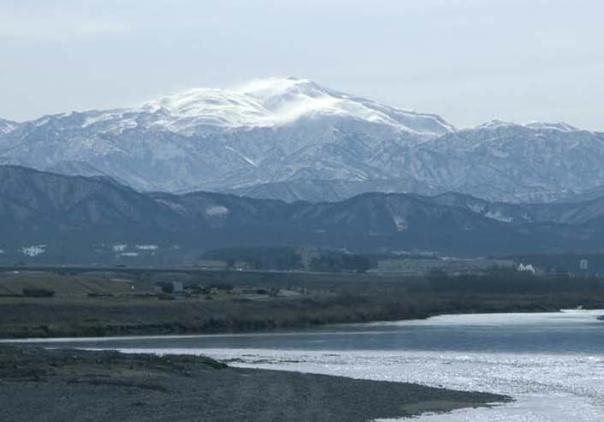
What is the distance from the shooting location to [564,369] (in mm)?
66750

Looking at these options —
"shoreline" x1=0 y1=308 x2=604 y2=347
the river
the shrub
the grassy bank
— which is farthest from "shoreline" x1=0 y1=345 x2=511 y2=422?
the shrub

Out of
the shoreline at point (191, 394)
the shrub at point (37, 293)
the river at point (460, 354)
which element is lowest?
the shoreline at point (191, 394)

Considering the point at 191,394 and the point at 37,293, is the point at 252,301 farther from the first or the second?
the point at 191,394

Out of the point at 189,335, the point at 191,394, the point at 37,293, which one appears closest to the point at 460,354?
the point at 189,335

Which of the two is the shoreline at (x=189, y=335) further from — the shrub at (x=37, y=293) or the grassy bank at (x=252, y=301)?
the shrub at (x=37, y=293)

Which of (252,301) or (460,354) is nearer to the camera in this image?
(460,354)

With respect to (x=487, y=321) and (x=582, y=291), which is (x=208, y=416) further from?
(x=582, y=291)

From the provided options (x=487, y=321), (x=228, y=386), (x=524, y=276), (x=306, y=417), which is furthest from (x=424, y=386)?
(x=524, y=276)

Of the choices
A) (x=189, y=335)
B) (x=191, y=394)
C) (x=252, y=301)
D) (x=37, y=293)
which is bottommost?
(x=191, y=394)

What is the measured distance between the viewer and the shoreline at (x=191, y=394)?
1848 inches

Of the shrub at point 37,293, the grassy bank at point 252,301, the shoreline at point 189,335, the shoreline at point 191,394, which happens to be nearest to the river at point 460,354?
the shoreline at point 189,335

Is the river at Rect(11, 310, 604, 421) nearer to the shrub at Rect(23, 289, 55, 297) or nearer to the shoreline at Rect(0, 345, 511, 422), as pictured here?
the shoreline at Rect(0, 345, 511, 422)

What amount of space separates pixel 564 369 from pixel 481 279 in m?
98.3

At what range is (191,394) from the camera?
5281cm
